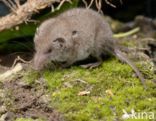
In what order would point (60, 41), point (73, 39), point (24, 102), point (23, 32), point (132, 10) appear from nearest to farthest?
point (24, 102)
point (60, 41)
point (73, 39)
point (23, 32)
point (132, 10)

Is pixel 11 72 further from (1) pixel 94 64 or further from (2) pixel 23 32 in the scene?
(1) pixel 94 64

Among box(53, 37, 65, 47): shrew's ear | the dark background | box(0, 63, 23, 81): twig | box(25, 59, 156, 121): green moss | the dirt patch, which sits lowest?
the dark background

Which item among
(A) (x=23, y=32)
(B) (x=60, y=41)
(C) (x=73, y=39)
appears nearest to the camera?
(B) (x=60, y=41)

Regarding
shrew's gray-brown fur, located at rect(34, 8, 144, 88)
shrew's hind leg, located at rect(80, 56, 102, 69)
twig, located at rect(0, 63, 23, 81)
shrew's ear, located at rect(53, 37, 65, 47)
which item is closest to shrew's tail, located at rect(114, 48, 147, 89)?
shrew's gray-brown fur, located at rect(34, 8, 144, 88)

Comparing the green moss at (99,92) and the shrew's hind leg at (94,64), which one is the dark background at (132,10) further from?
the green moss at (99,92)

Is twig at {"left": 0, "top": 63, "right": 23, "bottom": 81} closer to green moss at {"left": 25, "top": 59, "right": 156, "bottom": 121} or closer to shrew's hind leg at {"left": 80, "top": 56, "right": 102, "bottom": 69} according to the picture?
green moss at {"left": 25, "top": 59, "right": 156, "bottom": 121}

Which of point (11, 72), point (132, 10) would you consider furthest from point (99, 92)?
point (132, 10)

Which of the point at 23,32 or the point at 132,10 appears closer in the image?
the point at 23,32

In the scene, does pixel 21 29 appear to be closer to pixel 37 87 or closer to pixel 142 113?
pixel 37 87

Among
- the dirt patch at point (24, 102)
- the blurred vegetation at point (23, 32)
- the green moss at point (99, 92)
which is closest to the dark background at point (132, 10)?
the blurred vegetation at point (23, 32)
